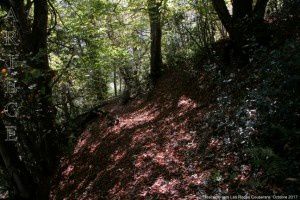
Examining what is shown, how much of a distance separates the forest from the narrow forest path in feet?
0.12

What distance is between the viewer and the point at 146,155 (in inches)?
336

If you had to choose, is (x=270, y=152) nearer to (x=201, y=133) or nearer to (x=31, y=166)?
(x=201, y=133)

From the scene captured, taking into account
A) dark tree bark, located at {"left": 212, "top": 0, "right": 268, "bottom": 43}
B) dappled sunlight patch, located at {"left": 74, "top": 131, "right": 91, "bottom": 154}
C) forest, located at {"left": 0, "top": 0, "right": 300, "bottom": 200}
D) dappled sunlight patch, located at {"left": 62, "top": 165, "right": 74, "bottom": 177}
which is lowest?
dappled sunlight patch, located at {"left": 62, "top": 165, "right": 74, "bottom": 177}

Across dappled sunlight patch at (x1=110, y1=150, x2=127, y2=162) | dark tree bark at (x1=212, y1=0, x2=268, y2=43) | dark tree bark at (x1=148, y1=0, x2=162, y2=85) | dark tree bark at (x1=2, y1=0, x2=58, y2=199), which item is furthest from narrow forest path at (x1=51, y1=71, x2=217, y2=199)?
dark tree bark at (x1=212, y1=0, x2=268, y2=43)

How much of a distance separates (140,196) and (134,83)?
35.7ft

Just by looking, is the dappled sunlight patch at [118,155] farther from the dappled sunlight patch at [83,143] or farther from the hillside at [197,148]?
the dappled sunlight patch at [83,143]

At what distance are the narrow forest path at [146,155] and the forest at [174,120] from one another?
0.04m

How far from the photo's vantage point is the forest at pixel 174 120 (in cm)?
564

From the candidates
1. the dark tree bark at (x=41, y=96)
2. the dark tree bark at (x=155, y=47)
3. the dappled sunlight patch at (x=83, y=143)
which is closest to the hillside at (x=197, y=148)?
Answer: the dappled sunlight patch at (x=83, y=143)

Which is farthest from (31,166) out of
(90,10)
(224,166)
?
(90,10)

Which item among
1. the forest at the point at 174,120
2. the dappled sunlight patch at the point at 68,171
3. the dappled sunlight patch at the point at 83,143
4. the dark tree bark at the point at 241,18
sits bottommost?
the dappled sunlight patch at the point at 68,171

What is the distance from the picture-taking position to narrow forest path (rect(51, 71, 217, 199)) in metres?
6.88

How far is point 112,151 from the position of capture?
10.2m

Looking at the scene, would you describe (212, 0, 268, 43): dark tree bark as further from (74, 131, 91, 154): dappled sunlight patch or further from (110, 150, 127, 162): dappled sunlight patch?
(74, 131, 91, 154): dappled sunlight patch
